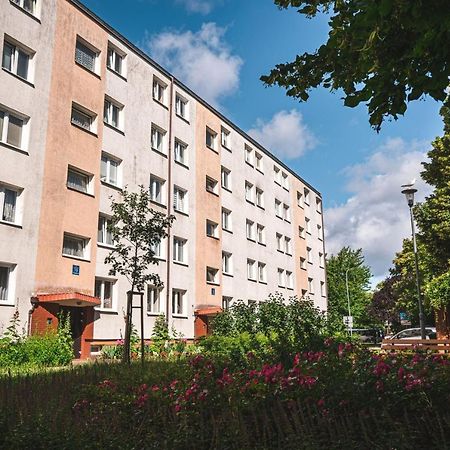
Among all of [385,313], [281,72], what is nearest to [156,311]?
[281,72]

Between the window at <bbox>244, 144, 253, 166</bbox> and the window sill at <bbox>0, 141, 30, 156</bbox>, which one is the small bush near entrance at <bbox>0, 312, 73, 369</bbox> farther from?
the window at <bbox>244, 144, 253, 166</bbox>

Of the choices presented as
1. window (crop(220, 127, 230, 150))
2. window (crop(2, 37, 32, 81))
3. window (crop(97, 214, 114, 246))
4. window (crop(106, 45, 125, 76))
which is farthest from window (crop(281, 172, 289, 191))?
window (crop(2, 37, 32, 81))

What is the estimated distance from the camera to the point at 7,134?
1833 centimetres

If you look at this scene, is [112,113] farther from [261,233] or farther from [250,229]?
[261,233]

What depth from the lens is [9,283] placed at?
17.3 m

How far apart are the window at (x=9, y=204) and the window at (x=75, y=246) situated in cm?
244

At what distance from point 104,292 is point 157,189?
7.49 metres

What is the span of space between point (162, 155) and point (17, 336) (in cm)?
1396

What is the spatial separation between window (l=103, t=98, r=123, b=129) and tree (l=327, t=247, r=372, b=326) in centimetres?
5308

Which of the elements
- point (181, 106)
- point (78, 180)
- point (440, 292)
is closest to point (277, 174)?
point (181, 106)

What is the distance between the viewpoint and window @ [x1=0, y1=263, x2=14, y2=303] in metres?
17.1

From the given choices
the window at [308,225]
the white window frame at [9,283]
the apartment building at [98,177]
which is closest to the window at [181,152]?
the apartment building at [98,177]

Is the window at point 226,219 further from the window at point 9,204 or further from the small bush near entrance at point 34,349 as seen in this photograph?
the small bush near entrance at point 34,349

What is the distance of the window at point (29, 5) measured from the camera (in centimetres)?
1973
